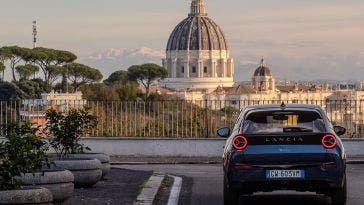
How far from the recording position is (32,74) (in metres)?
126

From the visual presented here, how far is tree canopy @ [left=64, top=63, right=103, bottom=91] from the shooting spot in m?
134

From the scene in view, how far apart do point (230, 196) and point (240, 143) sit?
752 mm

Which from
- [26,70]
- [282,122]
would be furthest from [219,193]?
[26,70]

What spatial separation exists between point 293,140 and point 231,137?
92 cm

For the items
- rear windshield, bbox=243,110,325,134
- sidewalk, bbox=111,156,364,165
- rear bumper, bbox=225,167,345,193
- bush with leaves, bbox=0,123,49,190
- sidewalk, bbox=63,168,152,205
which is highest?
rear windshield, bbox=243,110,325,134

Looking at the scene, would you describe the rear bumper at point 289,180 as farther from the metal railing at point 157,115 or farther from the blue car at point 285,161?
the metal railing at point 157,115

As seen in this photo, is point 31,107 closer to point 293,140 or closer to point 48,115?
point 48,115

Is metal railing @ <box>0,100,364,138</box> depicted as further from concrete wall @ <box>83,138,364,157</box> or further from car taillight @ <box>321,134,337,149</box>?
car taillight @ <box>321,134,337,149</box>

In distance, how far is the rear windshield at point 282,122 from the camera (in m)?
14.5

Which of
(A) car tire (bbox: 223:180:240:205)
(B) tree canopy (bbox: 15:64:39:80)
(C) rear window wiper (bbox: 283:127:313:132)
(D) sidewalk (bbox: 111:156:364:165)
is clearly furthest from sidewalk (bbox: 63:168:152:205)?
Result: (B) tree canopy (bbox: 15:64:39:80)

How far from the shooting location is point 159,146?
31984 millimetres

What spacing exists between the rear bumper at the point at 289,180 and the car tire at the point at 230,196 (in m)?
0.13

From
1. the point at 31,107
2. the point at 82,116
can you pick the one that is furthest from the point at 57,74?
the point at 82,116

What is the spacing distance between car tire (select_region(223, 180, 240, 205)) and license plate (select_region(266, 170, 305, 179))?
51 centimetres
